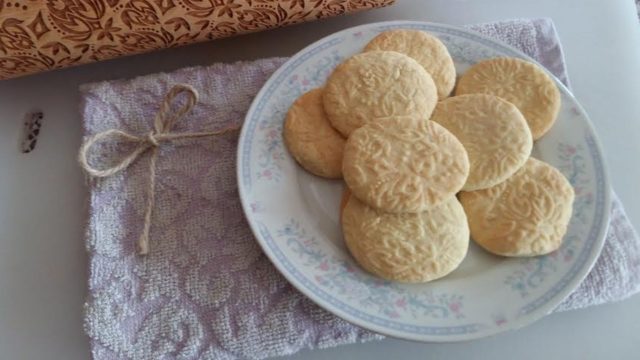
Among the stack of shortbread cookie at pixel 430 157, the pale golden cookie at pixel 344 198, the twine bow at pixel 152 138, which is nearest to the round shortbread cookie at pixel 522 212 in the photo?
the stack of shortbread cookie at pixel 430 157

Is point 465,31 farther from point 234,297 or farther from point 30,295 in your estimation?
point 30,295

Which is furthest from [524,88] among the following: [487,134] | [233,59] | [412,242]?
[233,59]

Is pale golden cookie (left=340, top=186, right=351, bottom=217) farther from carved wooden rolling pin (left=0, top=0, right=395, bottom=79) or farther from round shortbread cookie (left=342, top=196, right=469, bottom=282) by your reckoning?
carved wooden rolling pin (left=0, top=0, right=395, bottom=79)

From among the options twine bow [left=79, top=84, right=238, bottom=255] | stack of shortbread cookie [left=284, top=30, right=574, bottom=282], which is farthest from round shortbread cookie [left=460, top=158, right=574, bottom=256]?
twine bow [left=79, top=84, right=238, bottom=255]

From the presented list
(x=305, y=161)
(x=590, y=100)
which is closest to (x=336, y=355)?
(x=305, y=161)

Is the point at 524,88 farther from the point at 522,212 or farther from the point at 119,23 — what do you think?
the point at 119,23

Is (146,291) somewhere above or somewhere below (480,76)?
below
